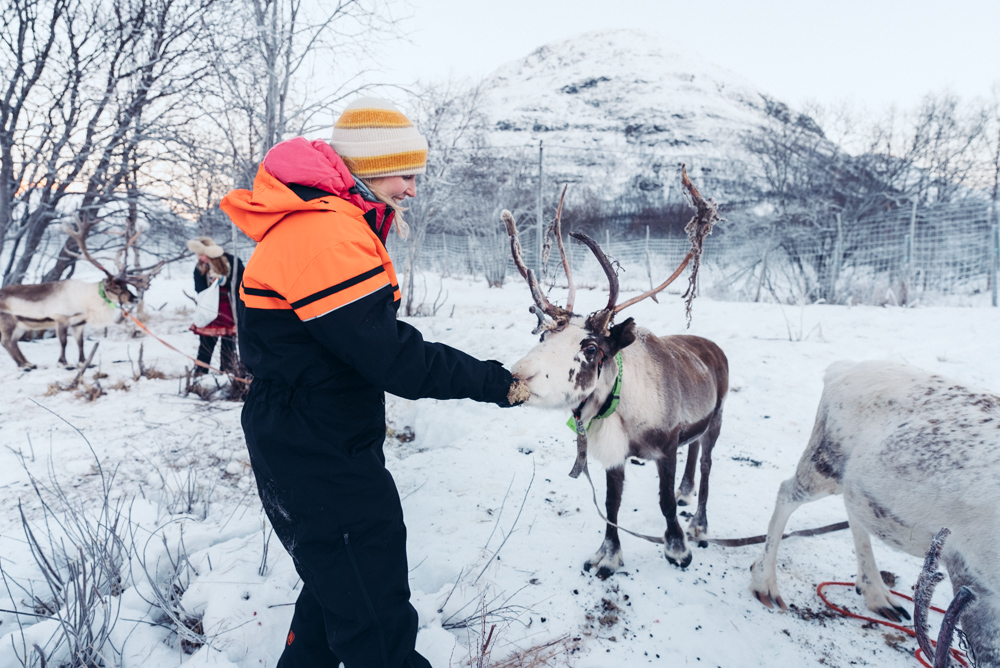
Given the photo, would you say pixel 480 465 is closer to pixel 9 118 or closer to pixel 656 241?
pixel 9 118

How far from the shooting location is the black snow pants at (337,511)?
1.39 meters

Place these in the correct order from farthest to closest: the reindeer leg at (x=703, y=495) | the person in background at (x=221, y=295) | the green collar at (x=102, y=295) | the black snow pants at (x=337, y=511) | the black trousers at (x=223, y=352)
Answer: the green collar at (x=102, y=295) < the person in background at (x=221, y=295) < the black trousers at (x=223, y=352) < the reindeer leg at (x=703, y=495) < the black snow pants at (x=337, y=511)

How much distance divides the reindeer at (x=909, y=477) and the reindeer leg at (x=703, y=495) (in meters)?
0.47

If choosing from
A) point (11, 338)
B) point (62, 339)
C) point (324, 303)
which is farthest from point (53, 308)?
point (324, 303)

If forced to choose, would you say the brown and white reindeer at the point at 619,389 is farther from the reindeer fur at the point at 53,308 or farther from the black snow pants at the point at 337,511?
the reindeer fur at the point at 53,308

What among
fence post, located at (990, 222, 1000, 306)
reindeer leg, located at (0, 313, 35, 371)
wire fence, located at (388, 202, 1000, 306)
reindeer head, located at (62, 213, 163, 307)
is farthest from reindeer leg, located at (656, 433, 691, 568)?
fence post, located at (990, 222, 1000, 306)

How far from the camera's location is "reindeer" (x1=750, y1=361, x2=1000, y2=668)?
1.45 m

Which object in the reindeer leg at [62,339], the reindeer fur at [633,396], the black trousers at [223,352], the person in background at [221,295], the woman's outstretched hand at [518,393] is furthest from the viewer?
the reindeer leg at [62,339]

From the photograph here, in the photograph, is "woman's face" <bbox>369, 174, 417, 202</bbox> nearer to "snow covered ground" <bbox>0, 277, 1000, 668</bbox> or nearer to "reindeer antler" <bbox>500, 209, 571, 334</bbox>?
"reindeer antler" <bbox>500, 209, 571, 334</bbox>

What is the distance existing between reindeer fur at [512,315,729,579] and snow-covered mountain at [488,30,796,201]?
1258 inches

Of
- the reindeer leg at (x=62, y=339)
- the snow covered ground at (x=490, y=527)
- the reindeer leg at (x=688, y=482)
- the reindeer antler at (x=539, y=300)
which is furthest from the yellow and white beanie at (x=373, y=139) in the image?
the reindeer leg at (x=62, y=339)

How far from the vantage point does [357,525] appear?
1.43 meters

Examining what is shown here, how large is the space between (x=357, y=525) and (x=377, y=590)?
20cm

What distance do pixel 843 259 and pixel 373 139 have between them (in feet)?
42.3
